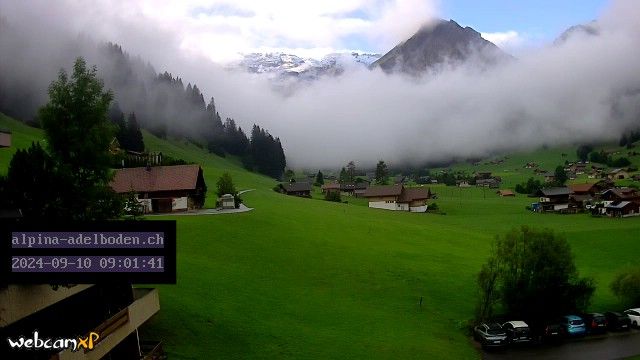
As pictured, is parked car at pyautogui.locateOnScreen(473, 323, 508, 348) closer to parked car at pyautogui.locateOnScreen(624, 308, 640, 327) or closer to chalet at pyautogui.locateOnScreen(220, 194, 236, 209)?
parked car at pyautogui.locateOnScreen(624, 308, 640, 327)

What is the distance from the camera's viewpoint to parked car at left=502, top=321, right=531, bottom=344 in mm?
36469

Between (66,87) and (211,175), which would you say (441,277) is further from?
(211,175)

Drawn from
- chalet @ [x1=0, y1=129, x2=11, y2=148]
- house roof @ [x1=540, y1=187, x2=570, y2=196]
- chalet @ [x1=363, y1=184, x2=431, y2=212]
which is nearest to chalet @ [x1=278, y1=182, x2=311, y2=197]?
chalet @ [x1=363, y1=184, x2=431, y2=212]

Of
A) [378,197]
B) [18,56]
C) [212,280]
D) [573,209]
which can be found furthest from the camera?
[18,56]

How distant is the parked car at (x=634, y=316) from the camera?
40.7m

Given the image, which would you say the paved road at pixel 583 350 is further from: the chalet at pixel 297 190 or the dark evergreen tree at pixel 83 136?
the chalet at pixel 297 190

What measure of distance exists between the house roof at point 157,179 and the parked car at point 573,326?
50900 mm

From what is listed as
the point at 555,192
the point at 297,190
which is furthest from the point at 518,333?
the point at 555,192

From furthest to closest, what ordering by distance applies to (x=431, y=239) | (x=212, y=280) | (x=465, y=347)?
(x=431, y=239)
(x=212, y=280)
(x=465, y=347)

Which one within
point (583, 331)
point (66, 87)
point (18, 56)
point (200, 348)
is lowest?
point (583, 331)

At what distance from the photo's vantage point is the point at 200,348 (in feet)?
86.4

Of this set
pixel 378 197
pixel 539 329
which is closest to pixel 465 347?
pixel 539 329

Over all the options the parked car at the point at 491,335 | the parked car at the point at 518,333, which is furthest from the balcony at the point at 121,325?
the parked car at the point at 518,333

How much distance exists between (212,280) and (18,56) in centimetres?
19965
